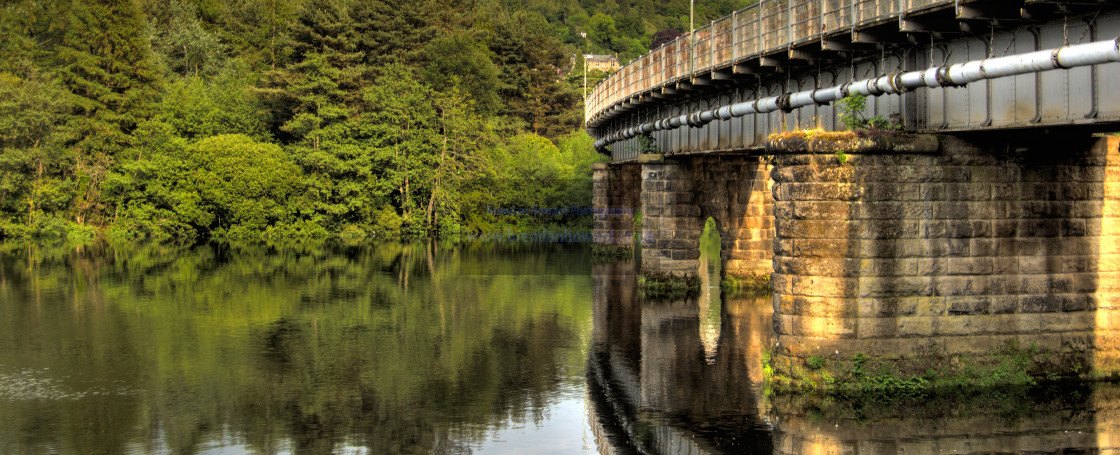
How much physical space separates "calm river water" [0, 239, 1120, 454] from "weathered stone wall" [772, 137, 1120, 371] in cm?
127

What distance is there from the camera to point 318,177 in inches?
3155

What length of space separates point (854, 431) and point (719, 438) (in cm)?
239

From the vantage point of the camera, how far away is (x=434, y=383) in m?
24.1

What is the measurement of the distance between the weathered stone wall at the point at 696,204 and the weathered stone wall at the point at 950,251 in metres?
17.3

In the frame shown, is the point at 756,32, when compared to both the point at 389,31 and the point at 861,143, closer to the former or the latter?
the point at 861,143

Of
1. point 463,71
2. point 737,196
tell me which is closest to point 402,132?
point 463,71

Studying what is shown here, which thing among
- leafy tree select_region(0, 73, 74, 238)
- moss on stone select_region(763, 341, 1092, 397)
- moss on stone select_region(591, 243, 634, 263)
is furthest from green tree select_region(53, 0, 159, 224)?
moss on stone select_region(763, 341, 1092, 397)

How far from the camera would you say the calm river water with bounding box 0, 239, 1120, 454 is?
1916 cm

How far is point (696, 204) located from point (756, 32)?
13063 millimetres

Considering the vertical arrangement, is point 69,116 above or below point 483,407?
above

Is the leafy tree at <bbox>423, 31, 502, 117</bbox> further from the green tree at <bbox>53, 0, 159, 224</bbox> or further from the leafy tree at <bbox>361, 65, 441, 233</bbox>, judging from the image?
the green tree at <bbox>53, 0, 159, 224</bbox>

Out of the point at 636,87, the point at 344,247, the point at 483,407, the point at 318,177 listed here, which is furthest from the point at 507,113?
the point at 483,407

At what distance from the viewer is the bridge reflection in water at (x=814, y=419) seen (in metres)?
18.7

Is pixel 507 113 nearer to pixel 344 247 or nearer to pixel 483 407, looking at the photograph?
pixel 344 247
